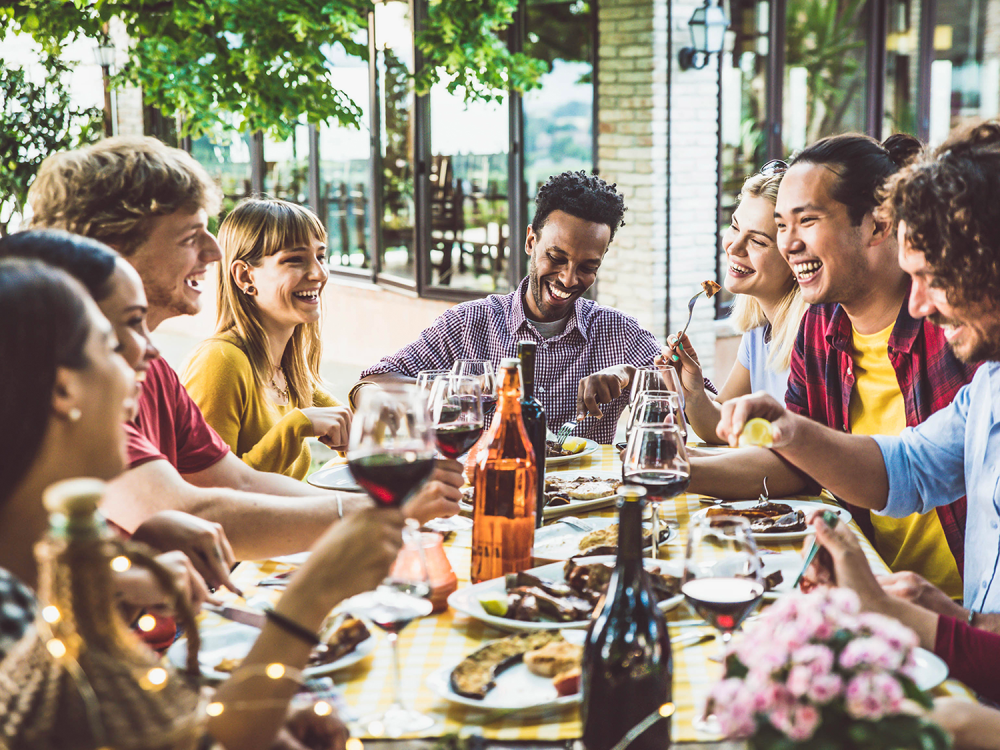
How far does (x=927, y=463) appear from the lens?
83.4 inches

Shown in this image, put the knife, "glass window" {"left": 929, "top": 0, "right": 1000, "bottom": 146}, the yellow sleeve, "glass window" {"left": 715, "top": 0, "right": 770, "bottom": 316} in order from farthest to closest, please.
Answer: "glass window" {"left": 929, "top": 0, "right": 1000, "bottom": 146} < "glass window" {"left": 715, "top": 0, "right": 770, "bottom": 316} < the yellow sleeve < the knife

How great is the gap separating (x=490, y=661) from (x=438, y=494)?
450 millimetres

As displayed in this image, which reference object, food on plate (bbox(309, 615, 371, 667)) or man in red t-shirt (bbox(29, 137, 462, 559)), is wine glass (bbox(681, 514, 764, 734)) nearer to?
food on plate (bbox(309, 615, 371, 667))

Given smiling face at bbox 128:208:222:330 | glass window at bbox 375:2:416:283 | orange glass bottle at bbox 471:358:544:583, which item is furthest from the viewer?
glass window at bbox 375:2:416:283

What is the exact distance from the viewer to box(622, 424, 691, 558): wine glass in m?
1.69

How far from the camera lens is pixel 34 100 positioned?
32.7 feet

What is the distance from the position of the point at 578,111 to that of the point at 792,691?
21.6ft

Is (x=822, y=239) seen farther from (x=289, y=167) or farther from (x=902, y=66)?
(x=289, y=167)

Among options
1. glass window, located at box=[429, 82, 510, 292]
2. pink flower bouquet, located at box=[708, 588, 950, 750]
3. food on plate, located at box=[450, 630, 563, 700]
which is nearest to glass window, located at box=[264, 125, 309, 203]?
glass window, located at box=[429, 82, 510, 292]

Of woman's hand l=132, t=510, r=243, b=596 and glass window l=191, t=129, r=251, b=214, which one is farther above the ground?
glass window l=191, t=129, r=251, b=214

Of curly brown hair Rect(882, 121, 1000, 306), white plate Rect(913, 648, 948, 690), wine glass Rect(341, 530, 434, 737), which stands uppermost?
curly brown hair Rect(882, 121, 1000, 306)

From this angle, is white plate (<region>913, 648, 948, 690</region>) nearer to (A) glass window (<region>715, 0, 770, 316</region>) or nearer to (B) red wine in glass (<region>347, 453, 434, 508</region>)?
(B) red wine in glass (<region>347, 453, 434, 508</region>)

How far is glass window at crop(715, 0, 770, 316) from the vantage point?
717 cm

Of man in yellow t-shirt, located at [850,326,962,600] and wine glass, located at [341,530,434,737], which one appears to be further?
man in yellow t-shirt, located at [850,326,962,600]
